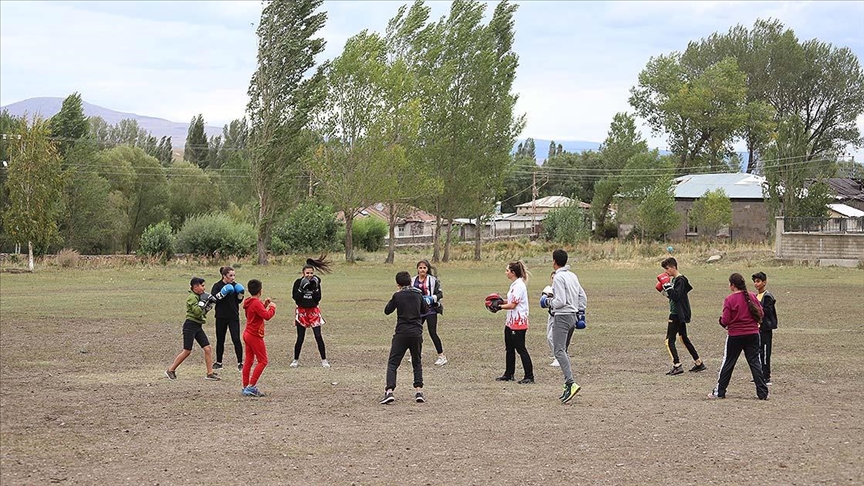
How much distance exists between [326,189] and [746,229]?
39122 mm

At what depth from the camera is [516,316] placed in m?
14.0

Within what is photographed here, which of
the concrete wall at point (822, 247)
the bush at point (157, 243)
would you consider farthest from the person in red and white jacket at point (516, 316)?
the bush at point (157, 243)

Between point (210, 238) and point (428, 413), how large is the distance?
167 ft

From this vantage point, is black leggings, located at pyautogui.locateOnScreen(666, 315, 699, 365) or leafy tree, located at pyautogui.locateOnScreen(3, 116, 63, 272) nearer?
black leggings, located at pyautogui.locateOnScreen(666, 315, 699, 365)

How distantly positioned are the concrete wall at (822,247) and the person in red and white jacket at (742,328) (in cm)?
4135

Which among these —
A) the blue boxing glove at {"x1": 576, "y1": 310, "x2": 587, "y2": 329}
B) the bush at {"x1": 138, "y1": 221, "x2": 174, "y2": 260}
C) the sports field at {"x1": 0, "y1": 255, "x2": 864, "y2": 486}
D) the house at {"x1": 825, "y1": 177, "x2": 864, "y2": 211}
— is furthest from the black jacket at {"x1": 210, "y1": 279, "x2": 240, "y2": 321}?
the house at {"x1": 825, "y1": 177, "x2": 864, "y2": 211}

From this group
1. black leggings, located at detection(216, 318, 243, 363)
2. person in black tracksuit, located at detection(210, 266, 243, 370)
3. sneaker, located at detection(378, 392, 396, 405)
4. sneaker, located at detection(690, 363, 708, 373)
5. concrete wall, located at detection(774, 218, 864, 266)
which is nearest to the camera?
sneaker, located at detection(378, 392, 396, 405)

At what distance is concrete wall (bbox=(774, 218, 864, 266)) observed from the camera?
5088 cm

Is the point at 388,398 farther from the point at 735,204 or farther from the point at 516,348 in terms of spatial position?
the point at 735,204

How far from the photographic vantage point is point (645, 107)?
99.6 metres

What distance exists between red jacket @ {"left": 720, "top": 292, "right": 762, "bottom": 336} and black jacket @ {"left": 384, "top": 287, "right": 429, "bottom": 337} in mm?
3835

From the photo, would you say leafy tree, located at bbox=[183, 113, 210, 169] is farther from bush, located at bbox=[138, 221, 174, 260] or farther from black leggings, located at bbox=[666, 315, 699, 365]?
black leggings, located at bbox=[666, 315, 699, 365]

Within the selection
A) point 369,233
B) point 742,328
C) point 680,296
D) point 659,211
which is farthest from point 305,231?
point 742,328

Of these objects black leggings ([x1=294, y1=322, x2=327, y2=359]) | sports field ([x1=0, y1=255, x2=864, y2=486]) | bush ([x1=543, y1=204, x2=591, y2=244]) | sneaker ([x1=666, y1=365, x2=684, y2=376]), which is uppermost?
bush ([x1=543, y1=204, x2=591, y2=244])
